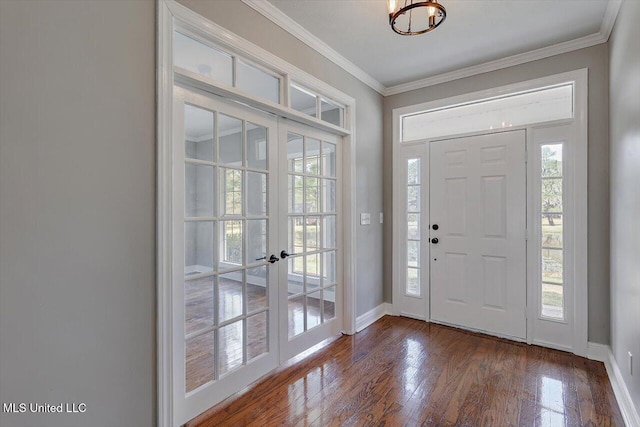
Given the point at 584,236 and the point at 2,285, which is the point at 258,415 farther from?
the point at 584,236

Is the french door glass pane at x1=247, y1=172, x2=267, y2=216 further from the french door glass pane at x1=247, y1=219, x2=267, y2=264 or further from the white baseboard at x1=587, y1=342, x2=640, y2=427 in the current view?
the white baseboard at x1=587, y1=342, x2=640, y2=427

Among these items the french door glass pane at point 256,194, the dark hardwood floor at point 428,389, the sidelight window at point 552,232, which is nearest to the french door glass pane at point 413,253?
the dark hardwood floor at point 428,389

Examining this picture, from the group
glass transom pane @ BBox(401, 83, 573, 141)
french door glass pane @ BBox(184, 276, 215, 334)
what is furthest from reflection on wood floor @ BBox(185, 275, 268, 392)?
glass transom pane @ BBox(401, 83, 573, 141)

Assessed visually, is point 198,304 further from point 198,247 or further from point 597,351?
point 597,351

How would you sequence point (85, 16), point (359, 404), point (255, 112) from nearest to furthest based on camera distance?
point (85, 16) < point (359, 404) < point (255, 112)

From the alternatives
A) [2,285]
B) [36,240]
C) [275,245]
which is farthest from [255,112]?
[2,285]

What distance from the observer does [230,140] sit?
212 centimetres

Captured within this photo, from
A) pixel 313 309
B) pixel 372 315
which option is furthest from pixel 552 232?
pixel 313 309

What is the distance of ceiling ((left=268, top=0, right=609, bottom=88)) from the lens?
2.27 metres

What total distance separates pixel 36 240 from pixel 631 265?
3013mm

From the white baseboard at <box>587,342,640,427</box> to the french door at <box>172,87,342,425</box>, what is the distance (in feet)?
6.84

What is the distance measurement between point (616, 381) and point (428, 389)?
4.23 feet

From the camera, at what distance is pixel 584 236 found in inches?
106

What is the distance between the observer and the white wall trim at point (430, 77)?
7.48 ft
